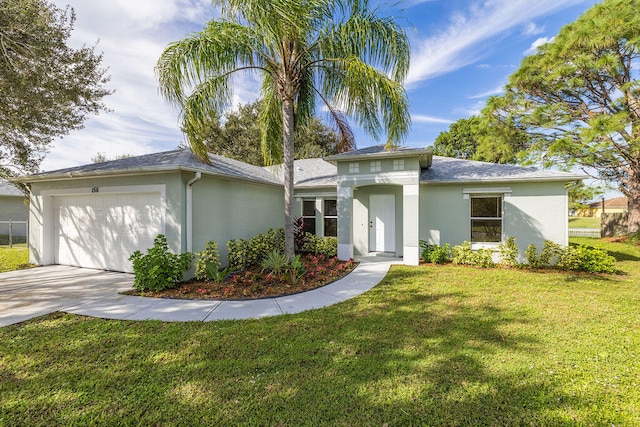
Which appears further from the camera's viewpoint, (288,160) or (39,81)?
(288,160)

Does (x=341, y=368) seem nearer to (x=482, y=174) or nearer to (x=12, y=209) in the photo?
(x=482, y=174)

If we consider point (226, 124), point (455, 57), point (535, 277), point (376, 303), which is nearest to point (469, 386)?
point (376, 303)

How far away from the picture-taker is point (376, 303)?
5.59 m

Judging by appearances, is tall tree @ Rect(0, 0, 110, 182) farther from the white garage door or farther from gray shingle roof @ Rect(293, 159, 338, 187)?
gray shingle roof @ Rect(293, 159, 338, 187)

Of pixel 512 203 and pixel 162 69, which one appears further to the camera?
pixel 512 203

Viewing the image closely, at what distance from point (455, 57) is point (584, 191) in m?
12.1

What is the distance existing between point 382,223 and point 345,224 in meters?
2.08

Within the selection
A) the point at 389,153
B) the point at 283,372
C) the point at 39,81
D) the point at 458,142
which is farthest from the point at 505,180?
the point at 458,142

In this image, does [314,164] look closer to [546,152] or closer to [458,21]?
[458,21]

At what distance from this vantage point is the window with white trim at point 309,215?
11898mm

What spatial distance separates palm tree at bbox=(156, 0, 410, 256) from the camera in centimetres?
648

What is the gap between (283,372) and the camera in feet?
10.5

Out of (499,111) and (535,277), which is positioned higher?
(499,111)

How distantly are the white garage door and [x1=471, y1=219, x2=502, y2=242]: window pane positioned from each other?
33.1 feet
